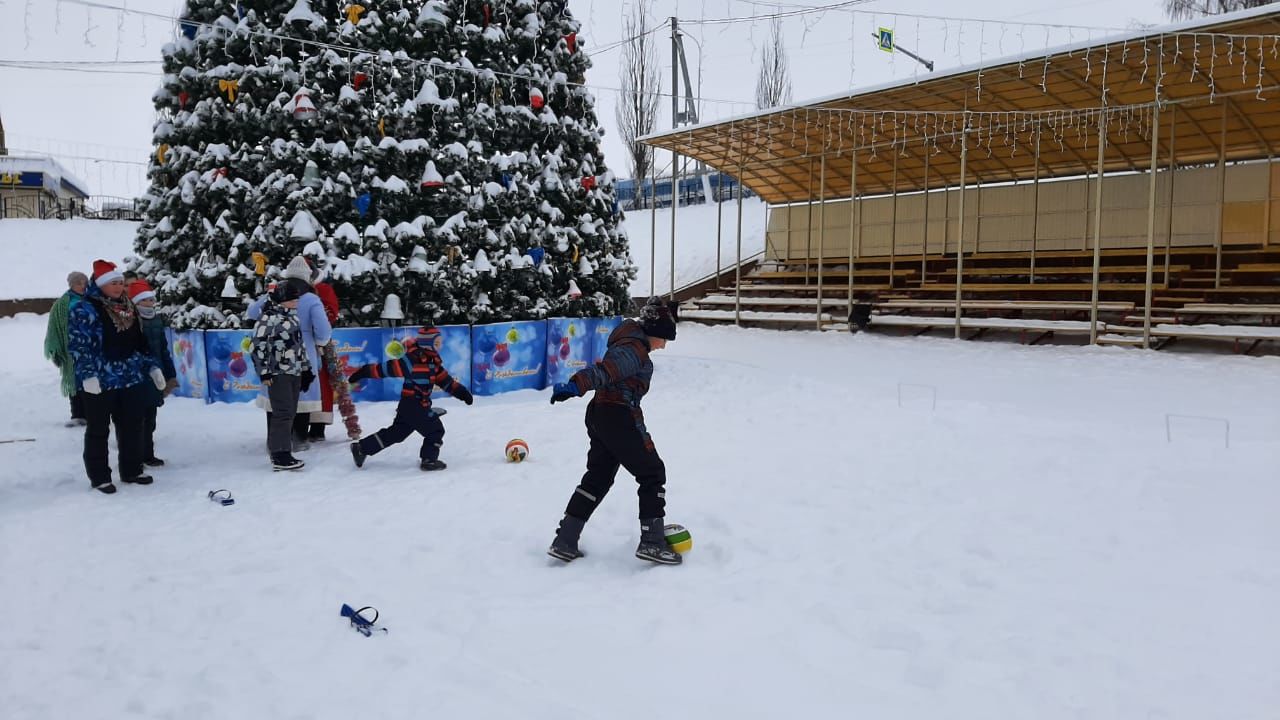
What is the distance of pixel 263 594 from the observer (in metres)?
4.29

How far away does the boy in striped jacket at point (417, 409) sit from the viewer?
6.94m

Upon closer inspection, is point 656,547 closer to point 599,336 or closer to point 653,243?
point 599,336

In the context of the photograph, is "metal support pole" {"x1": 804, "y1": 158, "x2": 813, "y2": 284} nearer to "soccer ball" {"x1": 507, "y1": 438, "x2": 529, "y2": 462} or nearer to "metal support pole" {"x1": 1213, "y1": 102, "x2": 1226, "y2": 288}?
"metal support pole" {"x1": 1213, "y1": 102, "x2": 1226, "y2": 288}

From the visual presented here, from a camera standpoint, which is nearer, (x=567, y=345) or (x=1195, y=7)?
(x=567, y=345)

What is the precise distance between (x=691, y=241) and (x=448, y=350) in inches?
770

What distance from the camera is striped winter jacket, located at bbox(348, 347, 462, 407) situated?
6934 mm

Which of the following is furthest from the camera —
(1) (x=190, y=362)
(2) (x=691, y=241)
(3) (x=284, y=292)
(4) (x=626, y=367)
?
(2) (x=691, y=241)

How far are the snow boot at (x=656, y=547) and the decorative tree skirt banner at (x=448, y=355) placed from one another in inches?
227

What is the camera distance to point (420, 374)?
6969 mm

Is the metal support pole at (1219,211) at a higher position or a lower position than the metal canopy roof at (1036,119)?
lower

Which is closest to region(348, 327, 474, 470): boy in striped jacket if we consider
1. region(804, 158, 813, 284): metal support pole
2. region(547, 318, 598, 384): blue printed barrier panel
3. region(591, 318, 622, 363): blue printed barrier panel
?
region(547, 318, 598, 384): blue printed barrier panel

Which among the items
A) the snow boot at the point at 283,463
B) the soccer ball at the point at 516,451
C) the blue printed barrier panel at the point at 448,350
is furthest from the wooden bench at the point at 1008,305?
the snow boot at the point at 283,463

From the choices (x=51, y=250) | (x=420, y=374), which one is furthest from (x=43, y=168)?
(x=420, y=374)

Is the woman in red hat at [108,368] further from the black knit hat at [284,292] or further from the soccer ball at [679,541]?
the soccer ball at [679,541]
